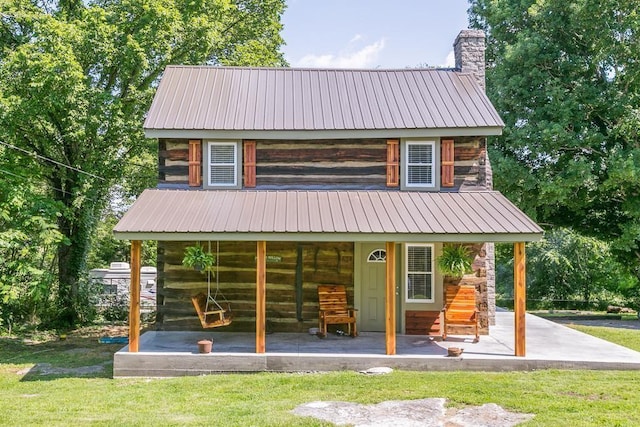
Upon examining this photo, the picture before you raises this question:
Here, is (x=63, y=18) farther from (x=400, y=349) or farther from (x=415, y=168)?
(x=400, y=349)

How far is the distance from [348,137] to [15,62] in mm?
8602

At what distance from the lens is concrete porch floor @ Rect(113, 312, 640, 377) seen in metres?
9.67

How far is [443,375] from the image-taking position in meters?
9.22

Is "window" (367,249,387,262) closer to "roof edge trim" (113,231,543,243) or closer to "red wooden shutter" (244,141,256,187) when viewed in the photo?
"roof edge trim" (113,231,543,243)

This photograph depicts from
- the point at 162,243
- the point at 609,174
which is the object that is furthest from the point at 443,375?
the point at 609,174

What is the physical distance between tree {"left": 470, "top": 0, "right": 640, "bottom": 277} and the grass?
35.6 ft

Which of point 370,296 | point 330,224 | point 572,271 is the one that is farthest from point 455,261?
point 572,271

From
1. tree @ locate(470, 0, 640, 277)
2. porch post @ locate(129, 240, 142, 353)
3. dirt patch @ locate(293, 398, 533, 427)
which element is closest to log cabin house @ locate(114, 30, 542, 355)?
porch post @ locate(129, 240, 142, 353)

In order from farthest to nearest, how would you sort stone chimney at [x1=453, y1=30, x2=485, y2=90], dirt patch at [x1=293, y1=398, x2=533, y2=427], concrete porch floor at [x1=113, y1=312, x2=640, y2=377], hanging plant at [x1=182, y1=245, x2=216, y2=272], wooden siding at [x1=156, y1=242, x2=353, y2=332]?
1. stone chimney at [x1=453, y1=30, x2=485, y2=90]
2. wooden siding at [x1=156, y1=242, x2=353, y2=332]
3. hanging plant at [x1=182, y1=245, x2=216, y2=272]
4. concrete porch floor at [x1=113, y1=312, x2=640, y2=377]
5. dirt patch at [x1=293, y1=398, x2=533, y2=427]

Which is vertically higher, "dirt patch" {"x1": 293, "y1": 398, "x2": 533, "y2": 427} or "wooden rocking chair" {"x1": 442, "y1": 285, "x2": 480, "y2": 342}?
"wooden rocking chair" {"x1": 442, "y1": 285, "x2": 480, "y2": 342}

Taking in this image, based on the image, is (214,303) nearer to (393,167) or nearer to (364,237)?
(364,237)

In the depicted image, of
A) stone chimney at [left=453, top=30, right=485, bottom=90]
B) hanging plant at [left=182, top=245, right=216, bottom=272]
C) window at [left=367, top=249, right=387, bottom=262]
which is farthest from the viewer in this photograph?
stone chimney at [left=453, top=30, right=485, bottom=90]

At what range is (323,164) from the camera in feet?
40.9

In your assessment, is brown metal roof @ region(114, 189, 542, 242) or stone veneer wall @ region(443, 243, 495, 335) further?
stone veneer wall @ region(443, 243, 495, 335)
